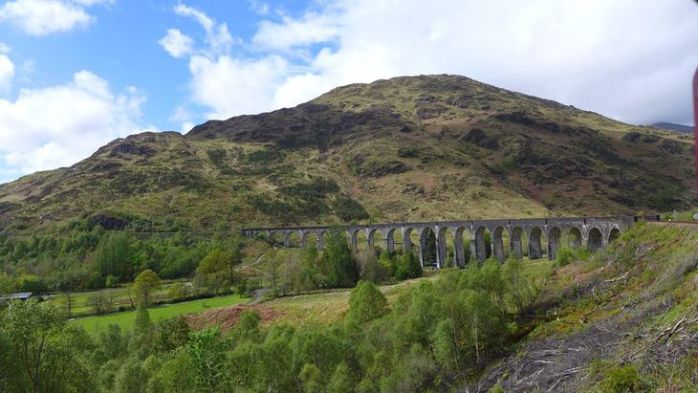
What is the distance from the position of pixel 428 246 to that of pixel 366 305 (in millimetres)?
52993

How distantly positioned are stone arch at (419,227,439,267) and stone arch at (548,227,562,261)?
24588 millimetres

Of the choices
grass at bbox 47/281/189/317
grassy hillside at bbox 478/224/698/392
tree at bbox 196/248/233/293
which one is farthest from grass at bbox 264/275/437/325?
grass at bbox 47/281/189/317

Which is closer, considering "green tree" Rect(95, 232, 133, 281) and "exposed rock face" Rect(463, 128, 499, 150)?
"green tree" Rect(95, 232, 133, 281)

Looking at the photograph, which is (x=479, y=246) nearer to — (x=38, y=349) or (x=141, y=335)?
(x=141, y=335)

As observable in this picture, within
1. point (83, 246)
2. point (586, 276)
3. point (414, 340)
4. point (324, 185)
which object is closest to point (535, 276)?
point (586, 276)

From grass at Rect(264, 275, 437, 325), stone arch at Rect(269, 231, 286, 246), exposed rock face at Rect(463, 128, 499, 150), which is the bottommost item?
grass at Rect(264, 275, 437, 325)

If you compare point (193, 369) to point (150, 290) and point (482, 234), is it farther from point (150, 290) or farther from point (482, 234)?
point (482, 234)

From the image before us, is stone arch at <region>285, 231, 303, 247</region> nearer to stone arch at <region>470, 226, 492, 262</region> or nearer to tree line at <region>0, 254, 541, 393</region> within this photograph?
stone arch at <region>470, 226, 492, 262</region>

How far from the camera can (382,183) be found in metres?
168

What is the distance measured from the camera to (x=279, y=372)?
105ft

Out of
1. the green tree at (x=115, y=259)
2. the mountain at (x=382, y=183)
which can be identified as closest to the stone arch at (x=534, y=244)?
the mountain at (x=382, y=183)

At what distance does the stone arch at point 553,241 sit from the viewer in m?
69.5

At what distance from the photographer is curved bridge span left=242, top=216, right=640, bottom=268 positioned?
210 ft

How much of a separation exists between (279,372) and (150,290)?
50105mm
